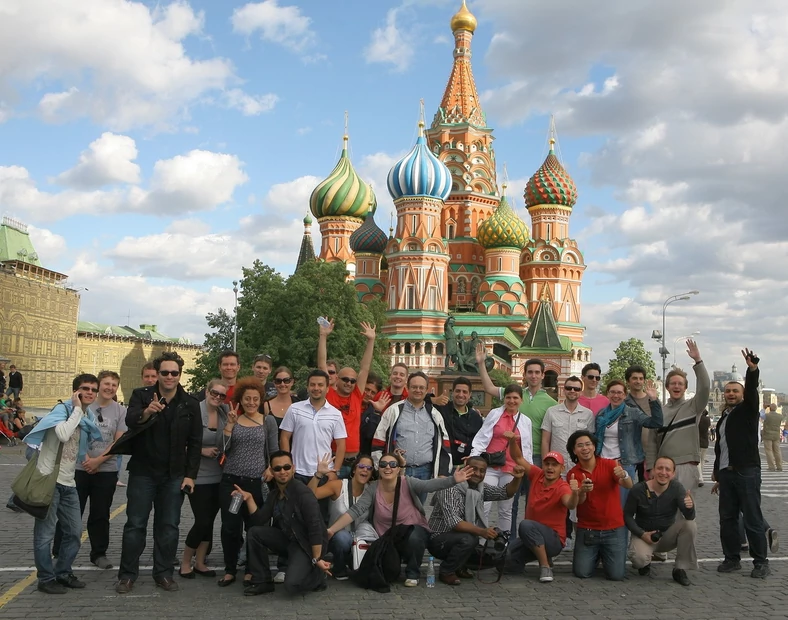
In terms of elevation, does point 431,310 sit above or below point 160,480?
above

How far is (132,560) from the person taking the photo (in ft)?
22.4

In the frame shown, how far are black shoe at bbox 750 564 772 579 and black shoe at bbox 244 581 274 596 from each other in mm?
4384

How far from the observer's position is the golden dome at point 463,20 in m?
65.5

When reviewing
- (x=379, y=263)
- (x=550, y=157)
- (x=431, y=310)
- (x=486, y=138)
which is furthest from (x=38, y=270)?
(x=550, y=157)

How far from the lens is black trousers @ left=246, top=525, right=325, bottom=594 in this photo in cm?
679

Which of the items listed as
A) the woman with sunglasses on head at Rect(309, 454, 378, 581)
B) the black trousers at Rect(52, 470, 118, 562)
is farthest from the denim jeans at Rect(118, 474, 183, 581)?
the woman with sunglasses on head at Rect(309, 454, 378, 581)

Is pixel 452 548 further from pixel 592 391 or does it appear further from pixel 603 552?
pixel 592 391

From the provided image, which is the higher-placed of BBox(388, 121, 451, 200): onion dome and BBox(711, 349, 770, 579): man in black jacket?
BBox(388, 121, 451, 200): onion dome

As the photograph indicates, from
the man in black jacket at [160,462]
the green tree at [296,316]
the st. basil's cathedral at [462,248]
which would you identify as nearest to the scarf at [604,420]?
the man in black jacket at [160,462]

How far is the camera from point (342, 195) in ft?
207

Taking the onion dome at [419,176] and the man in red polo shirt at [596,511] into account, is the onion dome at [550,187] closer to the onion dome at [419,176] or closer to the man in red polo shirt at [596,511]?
the onion dome at [419,176]

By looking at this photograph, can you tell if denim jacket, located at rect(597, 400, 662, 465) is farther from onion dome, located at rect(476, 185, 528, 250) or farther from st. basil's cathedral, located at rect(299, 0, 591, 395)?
onion dome, located at rect(476, 185, 528, 250)

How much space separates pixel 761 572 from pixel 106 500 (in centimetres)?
613

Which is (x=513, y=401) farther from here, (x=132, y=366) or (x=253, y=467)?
(x=132, y=366)
